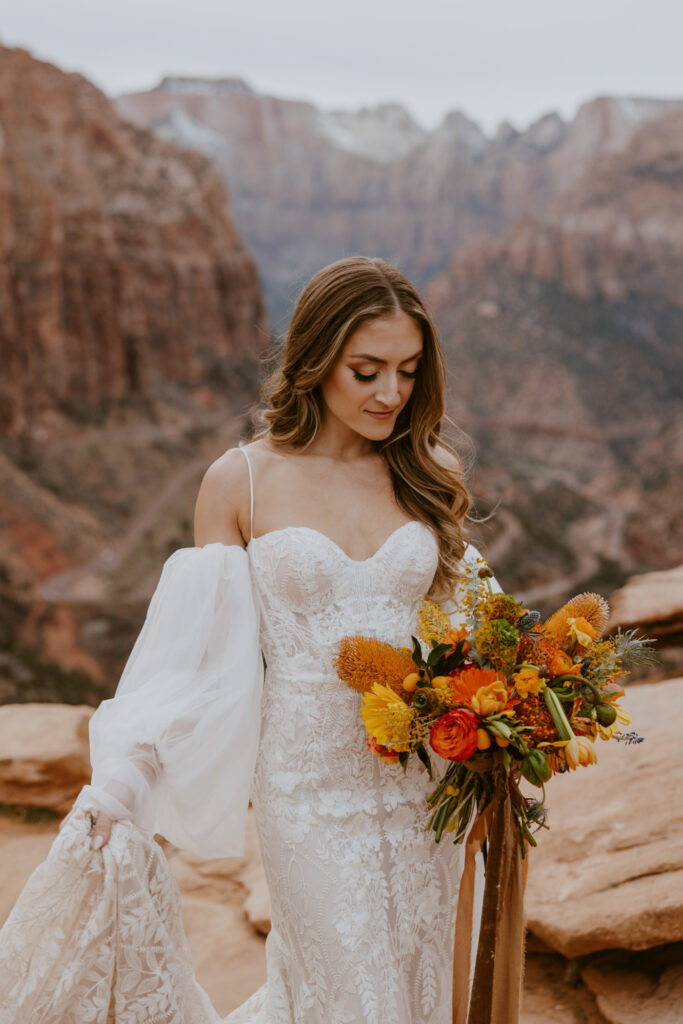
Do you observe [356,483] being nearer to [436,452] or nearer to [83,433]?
[436,452]

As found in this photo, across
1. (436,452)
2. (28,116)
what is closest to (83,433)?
(28,116)

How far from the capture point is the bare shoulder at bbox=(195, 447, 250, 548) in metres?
3.03

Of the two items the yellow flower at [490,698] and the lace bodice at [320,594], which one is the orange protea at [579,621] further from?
the lace bodice at [320,594]

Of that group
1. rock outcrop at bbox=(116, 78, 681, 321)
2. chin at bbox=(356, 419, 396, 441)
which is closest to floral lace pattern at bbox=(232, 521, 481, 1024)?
chin at bbox=(356, 419, 396, 441)

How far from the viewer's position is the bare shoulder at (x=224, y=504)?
9.93ft

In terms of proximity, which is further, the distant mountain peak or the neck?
the distant mountain peak

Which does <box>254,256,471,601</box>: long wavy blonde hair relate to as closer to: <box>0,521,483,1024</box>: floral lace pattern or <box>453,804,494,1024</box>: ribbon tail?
<box>0,521,483,1024</box>: floral lace pattern

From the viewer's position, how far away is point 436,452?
3.41m

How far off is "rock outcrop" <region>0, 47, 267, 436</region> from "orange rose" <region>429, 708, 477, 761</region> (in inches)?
1494

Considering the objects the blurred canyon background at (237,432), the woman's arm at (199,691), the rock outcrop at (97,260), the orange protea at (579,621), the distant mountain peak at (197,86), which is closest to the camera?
the orange protea at (579,621)

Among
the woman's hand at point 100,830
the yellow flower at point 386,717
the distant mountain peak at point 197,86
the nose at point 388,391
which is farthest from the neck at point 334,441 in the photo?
the distant mountain peak at point 197,86

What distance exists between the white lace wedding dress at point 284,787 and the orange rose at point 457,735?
1.84 ft

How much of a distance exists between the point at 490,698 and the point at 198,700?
95cm

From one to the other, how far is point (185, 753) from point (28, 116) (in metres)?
48.0
